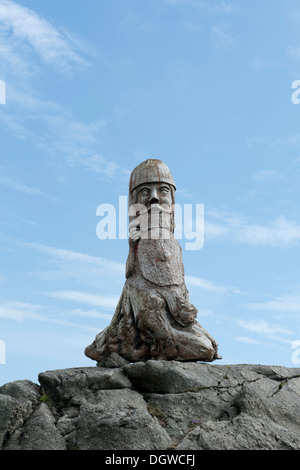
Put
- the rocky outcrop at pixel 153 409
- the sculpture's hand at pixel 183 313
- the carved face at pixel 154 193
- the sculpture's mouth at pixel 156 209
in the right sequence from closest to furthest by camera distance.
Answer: the rocky outcrop at pixel 153 409 → the sculpture's hand at pixel 183 313 → the sculpture's mouth at pixel 156 209 → the carved face at pixel 154 193

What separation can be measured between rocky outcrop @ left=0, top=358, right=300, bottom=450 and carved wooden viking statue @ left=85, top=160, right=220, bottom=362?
0.46m

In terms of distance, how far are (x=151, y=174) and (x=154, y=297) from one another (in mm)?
2684

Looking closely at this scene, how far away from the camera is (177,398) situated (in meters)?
8.34

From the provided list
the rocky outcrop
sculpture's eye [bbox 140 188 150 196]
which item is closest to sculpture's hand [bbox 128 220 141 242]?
sculpture's eye [bbox 140 188 150 196]

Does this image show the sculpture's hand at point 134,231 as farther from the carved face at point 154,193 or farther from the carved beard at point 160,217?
the carved face at point 154,193

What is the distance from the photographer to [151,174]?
35.0 feet

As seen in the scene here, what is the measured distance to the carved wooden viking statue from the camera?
9.35 meters

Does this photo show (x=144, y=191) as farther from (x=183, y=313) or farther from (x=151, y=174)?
(x=183, y=313)

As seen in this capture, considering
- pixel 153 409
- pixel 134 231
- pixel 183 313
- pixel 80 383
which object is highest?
pixel 134 231

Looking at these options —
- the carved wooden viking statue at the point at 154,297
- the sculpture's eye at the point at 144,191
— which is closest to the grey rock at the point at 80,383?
the carved wooden viking statue at the point at 154,297

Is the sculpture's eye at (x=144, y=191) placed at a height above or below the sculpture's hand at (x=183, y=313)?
above

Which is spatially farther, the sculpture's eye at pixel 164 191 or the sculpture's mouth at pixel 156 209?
the sculpture's eye at pixel 164 191

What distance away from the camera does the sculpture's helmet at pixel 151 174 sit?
1064cm

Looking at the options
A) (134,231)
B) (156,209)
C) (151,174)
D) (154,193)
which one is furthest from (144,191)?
(134,231)
